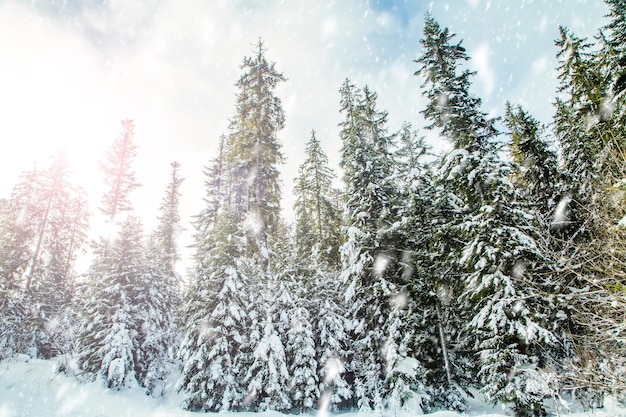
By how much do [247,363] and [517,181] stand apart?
798 inches

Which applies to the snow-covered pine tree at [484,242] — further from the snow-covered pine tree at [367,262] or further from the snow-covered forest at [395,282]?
the snow-covered pine tree at [367,262]

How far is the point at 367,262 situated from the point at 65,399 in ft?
49.2

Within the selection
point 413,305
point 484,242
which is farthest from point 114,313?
point 484,242

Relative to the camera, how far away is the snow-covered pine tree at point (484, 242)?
37.8 ft

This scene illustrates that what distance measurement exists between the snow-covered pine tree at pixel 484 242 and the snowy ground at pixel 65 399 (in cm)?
297

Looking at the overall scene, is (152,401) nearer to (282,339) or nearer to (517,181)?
(282,339)

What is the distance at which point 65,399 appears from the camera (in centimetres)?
1421

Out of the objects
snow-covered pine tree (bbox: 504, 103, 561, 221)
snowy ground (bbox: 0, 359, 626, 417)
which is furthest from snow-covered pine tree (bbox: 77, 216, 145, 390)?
snow-covered pine tree (bbox: 504, 103, 561, 221)

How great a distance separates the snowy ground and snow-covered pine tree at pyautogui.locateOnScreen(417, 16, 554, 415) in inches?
117

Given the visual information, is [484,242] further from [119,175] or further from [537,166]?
[119,175]

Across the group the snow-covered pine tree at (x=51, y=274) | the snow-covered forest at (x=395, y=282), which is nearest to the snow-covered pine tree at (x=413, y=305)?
the snow-covered forest at (x=395, y=282)

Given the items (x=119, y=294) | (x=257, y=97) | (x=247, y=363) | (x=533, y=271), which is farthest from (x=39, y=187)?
(x=533, y=271)

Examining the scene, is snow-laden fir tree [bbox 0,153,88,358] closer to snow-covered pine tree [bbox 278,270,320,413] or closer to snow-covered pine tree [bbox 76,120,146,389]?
snow-covered pine tree [bbox 76,120,146,389]

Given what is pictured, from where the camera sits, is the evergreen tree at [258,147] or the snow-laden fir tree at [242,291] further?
the evergreen tree at [258,147]
